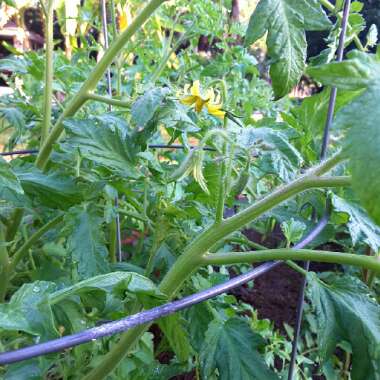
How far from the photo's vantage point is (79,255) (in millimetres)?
721

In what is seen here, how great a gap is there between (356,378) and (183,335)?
24cm

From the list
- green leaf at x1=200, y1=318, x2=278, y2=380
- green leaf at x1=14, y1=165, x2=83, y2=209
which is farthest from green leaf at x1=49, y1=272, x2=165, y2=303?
green leaf at x1=14, y1=165, x2=83, y2=209

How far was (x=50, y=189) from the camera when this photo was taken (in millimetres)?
769

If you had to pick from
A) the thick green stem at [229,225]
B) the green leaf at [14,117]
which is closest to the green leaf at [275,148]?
the thick green stem at [229,225]

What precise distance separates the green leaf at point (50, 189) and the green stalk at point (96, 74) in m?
0.09

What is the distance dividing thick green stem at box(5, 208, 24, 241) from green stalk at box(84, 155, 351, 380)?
37 centimetres

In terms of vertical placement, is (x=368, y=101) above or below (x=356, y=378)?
above

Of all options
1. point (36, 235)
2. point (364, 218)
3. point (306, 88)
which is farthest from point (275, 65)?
point (306, 88)

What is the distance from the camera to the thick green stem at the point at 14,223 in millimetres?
901

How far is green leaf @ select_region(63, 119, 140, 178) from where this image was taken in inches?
27.7

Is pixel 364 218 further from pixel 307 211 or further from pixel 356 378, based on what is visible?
pixel 307 211

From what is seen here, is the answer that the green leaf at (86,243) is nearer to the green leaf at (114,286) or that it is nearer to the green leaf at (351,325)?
the green leaf at (114,286)

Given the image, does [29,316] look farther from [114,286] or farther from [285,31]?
[285,31]

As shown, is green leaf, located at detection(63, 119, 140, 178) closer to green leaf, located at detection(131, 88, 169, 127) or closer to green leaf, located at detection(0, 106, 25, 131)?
green leaf, located at detection(131, 88, 169, 127)
